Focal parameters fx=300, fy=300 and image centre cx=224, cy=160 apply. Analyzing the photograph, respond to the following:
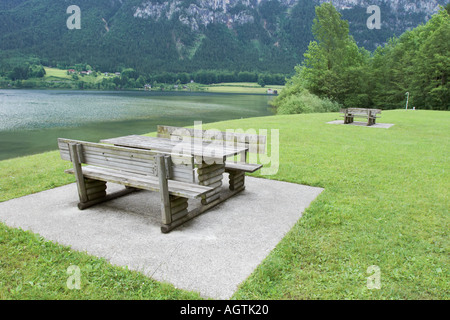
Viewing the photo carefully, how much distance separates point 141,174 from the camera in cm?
440

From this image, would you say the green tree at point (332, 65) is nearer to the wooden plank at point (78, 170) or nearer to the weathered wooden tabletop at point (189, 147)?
the weathered wooden tabletop at point (189, 147)

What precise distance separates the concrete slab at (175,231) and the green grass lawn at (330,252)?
0.55ft

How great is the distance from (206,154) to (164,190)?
90 cm

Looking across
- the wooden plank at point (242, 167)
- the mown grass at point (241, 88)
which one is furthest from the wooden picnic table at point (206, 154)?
the mown grass at point (241, 88)

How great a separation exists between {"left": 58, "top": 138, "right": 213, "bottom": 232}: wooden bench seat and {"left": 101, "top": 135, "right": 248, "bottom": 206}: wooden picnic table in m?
0.37

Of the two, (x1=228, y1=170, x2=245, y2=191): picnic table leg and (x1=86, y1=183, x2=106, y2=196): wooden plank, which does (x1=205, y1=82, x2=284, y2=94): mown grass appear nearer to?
(x1=228, y1=170, x2=245, y2=191): picnic table leg

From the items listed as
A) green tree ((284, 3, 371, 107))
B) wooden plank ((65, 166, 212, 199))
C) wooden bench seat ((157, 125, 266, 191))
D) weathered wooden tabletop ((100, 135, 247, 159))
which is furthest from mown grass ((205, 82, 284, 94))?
wooden plank ((65, 166, 212, 199))

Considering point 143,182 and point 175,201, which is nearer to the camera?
point 175,201

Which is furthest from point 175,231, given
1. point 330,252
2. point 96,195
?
point 330,252

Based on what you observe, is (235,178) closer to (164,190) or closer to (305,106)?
(164,190)

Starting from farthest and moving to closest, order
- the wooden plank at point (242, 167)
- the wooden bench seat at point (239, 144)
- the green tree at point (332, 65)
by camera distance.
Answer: the green tree at point (332, 65) < the wooden bench seat at point (239, 144) < the wooden plank at point (242, 167)

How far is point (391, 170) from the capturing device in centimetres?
764

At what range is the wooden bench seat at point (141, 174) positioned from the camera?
3.88 meters

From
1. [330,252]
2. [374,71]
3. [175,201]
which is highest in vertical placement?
[374,71]
